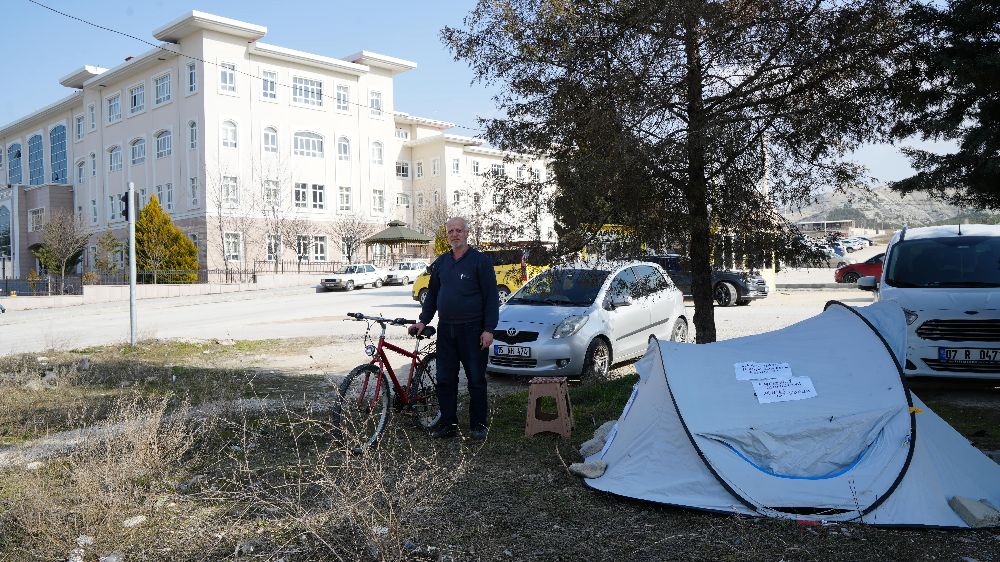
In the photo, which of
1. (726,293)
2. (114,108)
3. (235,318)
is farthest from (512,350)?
(114,108)

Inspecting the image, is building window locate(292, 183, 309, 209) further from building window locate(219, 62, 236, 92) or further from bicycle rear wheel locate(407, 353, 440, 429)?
bicycle rear wheel locate(407, 353, 440, 429)

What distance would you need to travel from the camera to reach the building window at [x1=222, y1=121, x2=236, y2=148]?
4757 centimetres

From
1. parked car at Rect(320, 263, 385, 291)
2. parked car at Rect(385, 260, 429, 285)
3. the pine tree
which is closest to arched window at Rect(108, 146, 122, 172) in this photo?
the pine tree

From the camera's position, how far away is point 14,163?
74250 mm

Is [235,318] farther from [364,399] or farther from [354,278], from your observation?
[364,399]

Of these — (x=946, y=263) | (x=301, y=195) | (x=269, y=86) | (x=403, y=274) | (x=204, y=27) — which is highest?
(x=204, y=27)

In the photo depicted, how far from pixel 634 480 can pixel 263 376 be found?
277 inches

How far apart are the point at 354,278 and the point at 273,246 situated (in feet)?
46.4

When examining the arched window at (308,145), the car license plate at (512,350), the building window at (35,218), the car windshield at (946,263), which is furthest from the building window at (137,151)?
the car windshield at (946,263)

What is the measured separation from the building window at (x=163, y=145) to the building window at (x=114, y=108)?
19.9 ft

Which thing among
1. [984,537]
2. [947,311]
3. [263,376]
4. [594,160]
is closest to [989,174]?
[947,311]

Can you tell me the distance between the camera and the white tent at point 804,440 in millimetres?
4570

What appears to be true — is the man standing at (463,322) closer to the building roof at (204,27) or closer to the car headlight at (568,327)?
the car headlight at (568,327)

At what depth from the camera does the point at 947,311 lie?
8.05 metres
